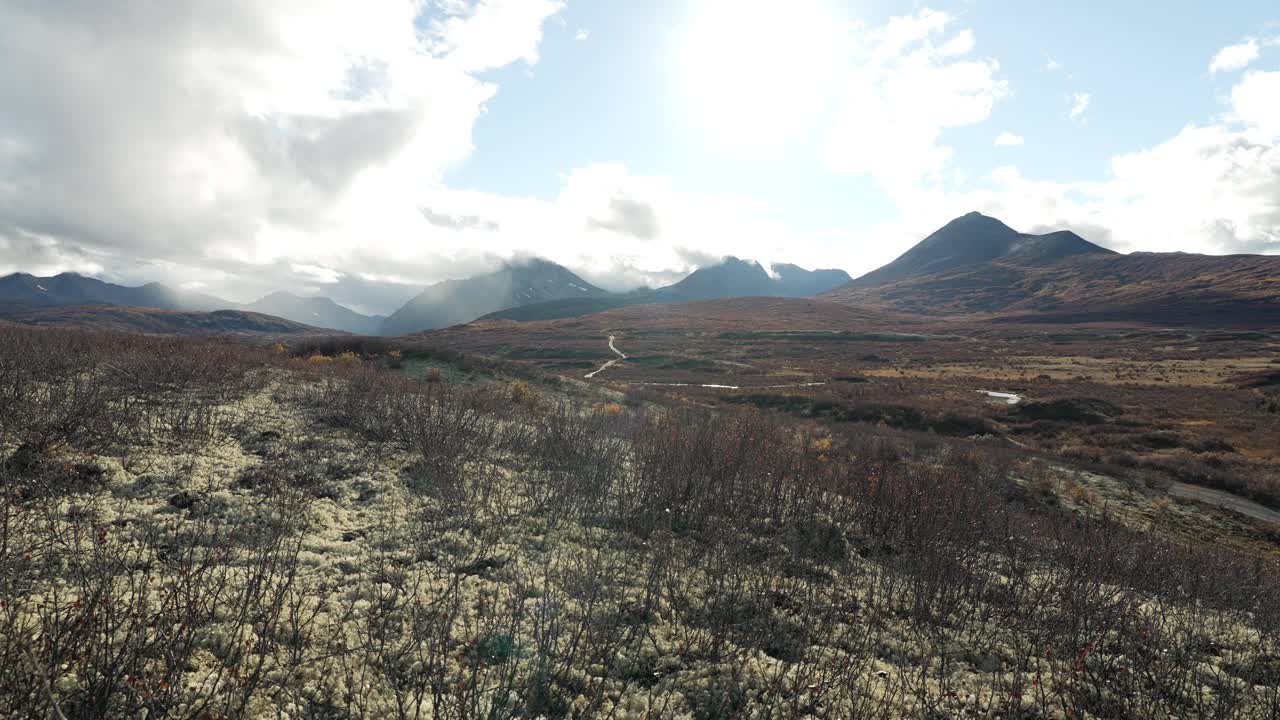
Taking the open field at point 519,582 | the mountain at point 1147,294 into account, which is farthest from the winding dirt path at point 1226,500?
the mountain at point 1147,294

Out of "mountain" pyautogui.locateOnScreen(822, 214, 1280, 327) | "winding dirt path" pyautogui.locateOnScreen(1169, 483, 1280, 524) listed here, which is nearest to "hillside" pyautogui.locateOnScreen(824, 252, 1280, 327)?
"mountain" pyautogui.locateOnScreen(822, 214, 1280, 327)

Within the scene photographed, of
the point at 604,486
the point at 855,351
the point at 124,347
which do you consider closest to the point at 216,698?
the point at 604,486

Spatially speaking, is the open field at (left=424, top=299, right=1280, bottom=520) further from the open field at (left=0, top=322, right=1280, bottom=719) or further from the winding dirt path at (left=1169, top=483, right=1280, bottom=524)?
the open field at (left=0, top=322, right=1280, bottom=719)

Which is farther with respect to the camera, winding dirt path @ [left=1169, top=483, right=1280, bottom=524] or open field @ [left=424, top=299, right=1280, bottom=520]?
open field @ [left=424, top=299, right=1280, bottom=520]

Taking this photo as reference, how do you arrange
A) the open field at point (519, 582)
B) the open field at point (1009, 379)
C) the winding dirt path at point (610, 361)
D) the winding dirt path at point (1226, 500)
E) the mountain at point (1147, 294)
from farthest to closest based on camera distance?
the mountain at point (1147, 294), the winding dirt path at point (610, 361), the open field at point (1009, 379), the winding dirt path at point (1226, 500), the open field at point (519, 582)

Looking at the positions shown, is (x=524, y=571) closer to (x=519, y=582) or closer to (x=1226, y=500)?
(x=519, y=582)

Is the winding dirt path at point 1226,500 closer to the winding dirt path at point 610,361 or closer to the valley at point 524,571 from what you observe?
the valley at point 524,571

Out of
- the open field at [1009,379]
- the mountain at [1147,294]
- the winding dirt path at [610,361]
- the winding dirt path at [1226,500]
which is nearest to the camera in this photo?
the winding dirt path at [1226,500]

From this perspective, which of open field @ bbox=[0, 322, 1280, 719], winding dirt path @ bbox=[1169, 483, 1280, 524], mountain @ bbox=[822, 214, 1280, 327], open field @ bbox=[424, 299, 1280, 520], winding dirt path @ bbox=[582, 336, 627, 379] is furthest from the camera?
mountain @ bbox=[822, 214, 1280, 327]

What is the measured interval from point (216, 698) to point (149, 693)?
39cm

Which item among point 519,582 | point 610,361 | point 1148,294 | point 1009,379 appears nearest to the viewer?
point 519,582

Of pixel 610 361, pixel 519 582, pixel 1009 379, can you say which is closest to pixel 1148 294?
pixel 1009 379

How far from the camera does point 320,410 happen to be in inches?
430

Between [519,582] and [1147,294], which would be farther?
[1147,294]
